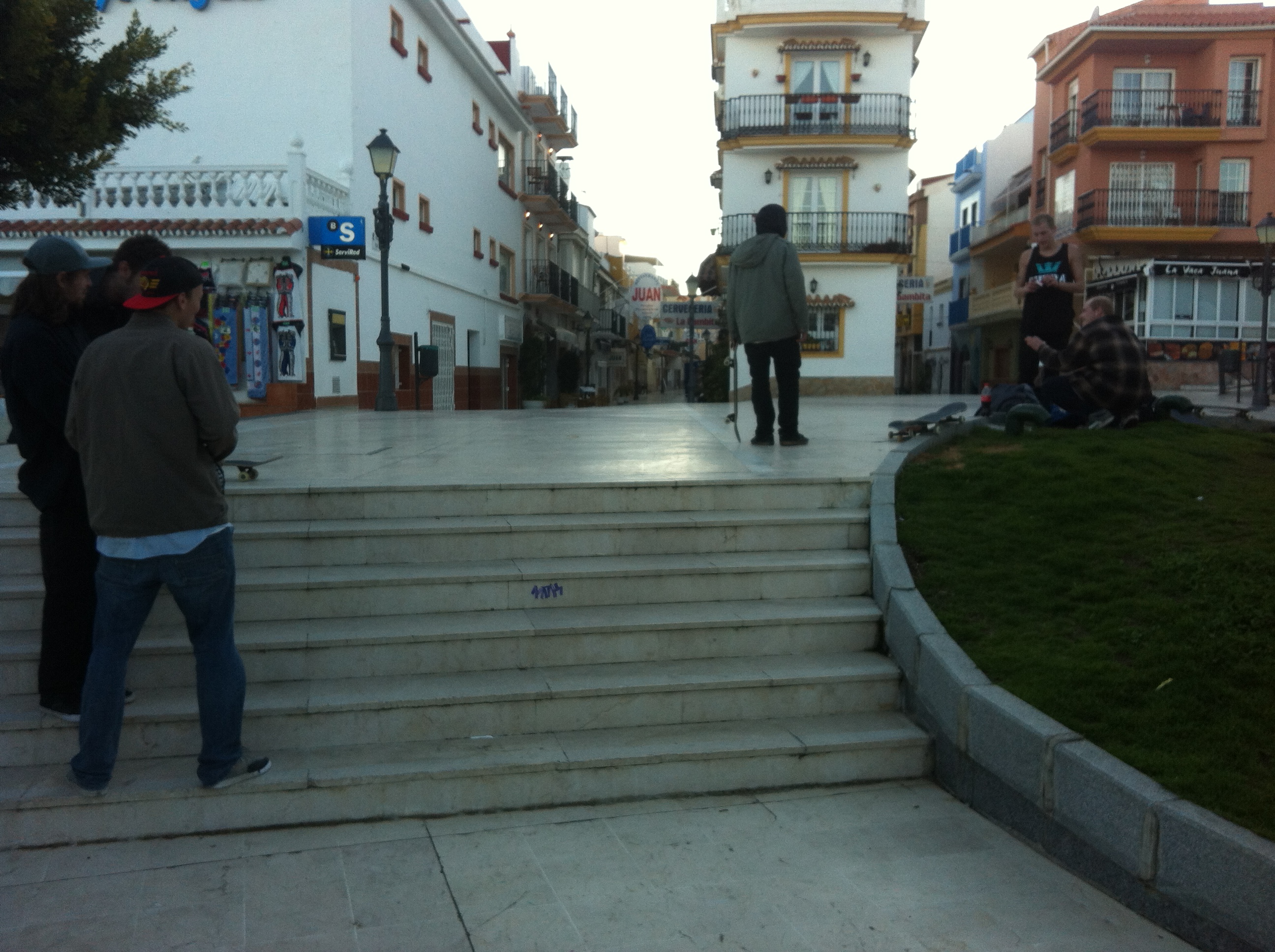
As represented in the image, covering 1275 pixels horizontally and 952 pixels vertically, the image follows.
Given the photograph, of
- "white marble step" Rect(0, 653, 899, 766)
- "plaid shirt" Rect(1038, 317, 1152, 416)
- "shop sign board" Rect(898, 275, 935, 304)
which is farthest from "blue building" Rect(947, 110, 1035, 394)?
"white marble step" Rect(0, 653, 899, 766)

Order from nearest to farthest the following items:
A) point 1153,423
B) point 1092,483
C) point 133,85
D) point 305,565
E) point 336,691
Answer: point 336,691 → point 305,565 → point 1092,483 → point 1153,423 → point 133,85

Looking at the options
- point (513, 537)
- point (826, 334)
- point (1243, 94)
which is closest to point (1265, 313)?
point (826, 334)

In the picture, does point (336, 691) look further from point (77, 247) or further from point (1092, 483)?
point (1092, 483)

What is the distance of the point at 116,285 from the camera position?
→ 13.2ft

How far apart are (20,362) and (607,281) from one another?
2202 inches

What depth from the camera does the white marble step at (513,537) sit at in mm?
4777

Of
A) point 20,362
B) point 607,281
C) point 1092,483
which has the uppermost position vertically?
point 607,281

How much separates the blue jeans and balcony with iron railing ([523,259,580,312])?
31.9m

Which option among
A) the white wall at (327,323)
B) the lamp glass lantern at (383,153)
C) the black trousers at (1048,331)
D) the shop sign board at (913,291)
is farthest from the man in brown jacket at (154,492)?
the shop sign board at (913,291)

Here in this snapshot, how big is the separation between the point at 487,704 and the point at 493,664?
1.07 feet

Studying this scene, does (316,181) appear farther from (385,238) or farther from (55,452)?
(55,452)

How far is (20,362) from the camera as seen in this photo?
3.71 meters

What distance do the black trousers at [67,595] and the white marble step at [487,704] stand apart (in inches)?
5.0

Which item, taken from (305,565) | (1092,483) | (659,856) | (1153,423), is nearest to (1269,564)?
(1092,483)
